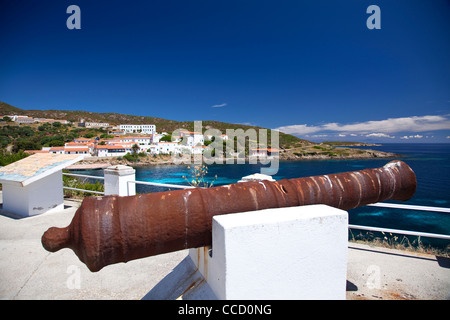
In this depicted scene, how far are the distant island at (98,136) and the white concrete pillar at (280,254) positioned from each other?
1727 inches

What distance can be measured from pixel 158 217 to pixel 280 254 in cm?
73

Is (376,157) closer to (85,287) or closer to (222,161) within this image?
(222,161)

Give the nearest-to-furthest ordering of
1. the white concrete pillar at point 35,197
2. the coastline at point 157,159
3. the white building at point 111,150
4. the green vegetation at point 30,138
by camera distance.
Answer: the white concrete pillar at point 35,197, the green vegetation at point 30,138, the coastline at point 157,159, the white building at point 111,150

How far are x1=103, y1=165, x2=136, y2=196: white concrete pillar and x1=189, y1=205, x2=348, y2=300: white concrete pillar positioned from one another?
342 cm

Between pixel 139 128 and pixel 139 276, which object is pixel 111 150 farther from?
pixel 139 276

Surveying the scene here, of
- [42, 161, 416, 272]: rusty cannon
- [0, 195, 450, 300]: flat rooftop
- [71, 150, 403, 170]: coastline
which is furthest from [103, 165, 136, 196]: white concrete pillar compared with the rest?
[71, 150, 403, 170]: coastline

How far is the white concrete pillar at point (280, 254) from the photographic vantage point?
4.31 ft

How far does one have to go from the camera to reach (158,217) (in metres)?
1.40

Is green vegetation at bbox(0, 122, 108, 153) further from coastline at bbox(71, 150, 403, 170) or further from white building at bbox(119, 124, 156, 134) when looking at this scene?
Result: white building at bbox(119, 124, 156, 134)

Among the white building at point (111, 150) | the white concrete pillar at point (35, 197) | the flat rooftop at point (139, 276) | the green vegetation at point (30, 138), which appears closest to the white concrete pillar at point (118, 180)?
the white concrete pillar at point (35, 197)

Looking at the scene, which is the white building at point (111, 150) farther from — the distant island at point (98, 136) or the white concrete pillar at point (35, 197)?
the white concrete pillar at point (35, 197)

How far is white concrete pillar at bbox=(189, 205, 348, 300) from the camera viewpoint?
131cm
